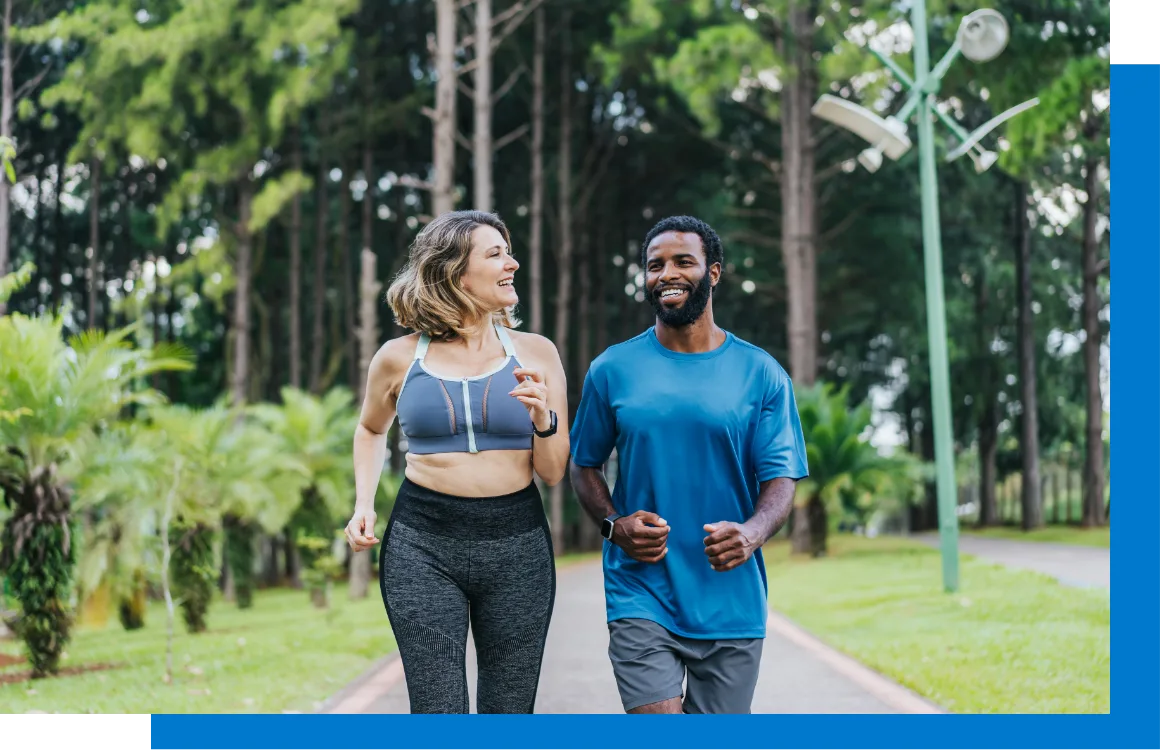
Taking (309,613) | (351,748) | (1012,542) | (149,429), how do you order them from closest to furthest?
(351,748)
(149,429)
(309,613)
(1012,542)

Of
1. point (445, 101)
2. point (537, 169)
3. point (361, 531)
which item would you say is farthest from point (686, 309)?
point (537, 169)

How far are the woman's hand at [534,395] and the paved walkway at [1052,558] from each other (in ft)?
24.4

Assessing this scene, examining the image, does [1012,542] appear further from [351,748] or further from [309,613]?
[351,748]

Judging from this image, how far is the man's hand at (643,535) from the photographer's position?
11.0 ft

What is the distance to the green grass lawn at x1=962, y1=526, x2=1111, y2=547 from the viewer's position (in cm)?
1290

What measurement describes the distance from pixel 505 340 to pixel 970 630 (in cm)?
640

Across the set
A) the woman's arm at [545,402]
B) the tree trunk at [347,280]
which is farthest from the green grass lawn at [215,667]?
the tree trunk at [347,280]

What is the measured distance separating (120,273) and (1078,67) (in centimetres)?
974

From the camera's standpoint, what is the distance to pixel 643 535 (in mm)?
3352

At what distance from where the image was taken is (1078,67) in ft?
34.6

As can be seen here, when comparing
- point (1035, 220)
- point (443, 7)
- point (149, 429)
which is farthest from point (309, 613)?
point (1035, 220)

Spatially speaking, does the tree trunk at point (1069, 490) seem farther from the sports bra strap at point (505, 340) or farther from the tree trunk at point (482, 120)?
the sports bra strap at point (505, 340)

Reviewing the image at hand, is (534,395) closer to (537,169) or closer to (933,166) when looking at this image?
(933,166)

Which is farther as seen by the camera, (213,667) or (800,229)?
(800,229)
